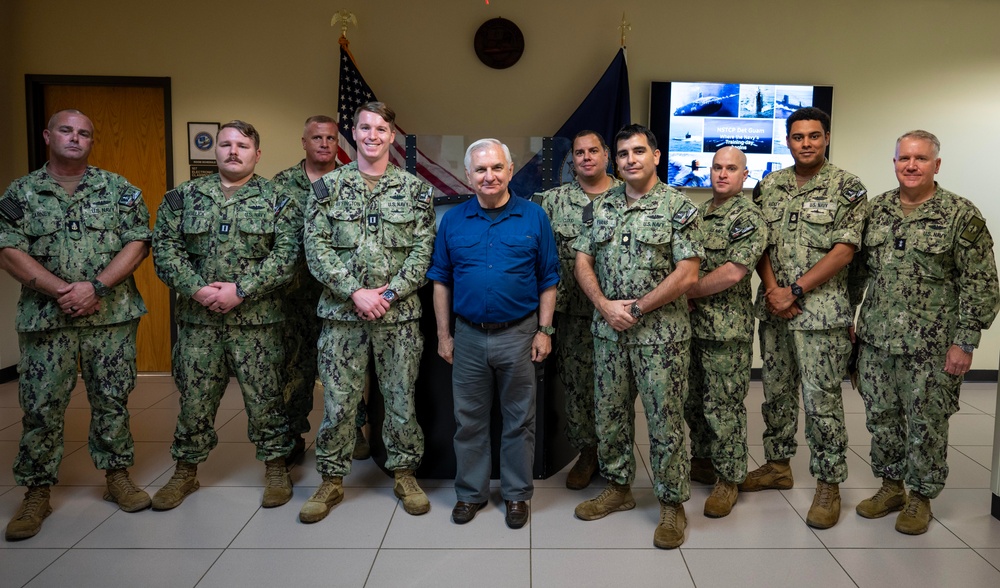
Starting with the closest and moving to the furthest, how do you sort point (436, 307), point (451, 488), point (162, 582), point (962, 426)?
point (162, 582), point (436, 307), point (451, 488), point (962, 426)

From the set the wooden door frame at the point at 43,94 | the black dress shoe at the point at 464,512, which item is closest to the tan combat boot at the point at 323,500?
the black dress shoe at the point at 464,512

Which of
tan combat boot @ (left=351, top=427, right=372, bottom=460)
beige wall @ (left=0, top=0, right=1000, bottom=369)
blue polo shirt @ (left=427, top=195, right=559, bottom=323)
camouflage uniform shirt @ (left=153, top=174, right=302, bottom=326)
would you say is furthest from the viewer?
beige wall @ (left=0, top=0, right=1000, bottom=369)

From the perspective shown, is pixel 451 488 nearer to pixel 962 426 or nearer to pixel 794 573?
pixel 794 573

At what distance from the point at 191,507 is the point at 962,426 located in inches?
175

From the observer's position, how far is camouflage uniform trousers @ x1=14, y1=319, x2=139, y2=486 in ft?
9.71

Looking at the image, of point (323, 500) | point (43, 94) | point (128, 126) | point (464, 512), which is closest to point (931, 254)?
point (464, 512)

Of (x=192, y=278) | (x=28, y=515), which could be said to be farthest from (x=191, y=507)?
(x=192, y=278)

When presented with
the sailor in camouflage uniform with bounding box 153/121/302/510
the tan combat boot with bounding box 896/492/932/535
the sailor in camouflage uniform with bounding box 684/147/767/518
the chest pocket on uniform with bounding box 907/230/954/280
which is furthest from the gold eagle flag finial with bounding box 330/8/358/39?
the tan combat boot with bounding box 896/492/932/535

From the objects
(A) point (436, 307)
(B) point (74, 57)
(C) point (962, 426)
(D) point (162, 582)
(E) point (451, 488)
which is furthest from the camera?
(B) point (74, 57)

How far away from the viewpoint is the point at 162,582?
8.23ft

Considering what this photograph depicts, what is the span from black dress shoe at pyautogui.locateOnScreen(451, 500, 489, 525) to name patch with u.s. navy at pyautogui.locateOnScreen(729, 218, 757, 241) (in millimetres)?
1560

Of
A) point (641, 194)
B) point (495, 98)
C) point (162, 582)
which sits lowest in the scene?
point (162, 582)

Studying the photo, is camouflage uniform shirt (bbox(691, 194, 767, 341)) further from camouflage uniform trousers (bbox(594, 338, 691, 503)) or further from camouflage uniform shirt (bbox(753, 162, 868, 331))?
camouflage uniform trousers (bbox(594, 338, 691, 503))

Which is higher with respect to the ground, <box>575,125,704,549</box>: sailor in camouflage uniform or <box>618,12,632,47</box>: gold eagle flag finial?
<box>618,12,632,47</box>: gold eagle flag finial
